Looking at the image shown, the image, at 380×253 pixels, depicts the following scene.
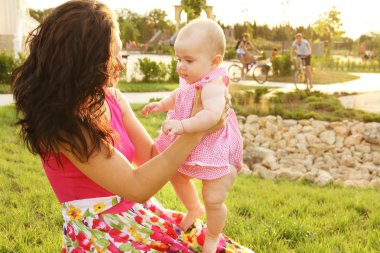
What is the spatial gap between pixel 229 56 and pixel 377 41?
10.9 metres

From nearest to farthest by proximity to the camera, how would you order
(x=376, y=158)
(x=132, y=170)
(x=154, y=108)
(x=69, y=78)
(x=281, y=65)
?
(x=69, y=78) → (x=132, y=170) → (x=154, y=108) → (x=376, y=158) → (x=281, y=65)

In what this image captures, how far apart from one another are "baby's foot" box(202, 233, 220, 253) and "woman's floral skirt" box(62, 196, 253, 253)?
4cm

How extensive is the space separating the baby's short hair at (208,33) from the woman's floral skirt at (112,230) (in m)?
0.64

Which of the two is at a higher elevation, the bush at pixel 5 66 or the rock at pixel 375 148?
the bush at pixel 5 66

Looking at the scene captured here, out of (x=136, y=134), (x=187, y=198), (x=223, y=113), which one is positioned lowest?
(x=187, y=198)

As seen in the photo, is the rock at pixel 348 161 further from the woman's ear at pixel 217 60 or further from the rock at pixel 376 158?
the woman's ear at pixel 217 60

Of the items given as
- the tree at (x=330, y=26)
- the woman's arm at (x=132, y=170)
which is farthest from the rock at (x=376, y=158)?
the tree at (x=330, y=26)

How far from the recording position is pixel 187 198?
2.02 m

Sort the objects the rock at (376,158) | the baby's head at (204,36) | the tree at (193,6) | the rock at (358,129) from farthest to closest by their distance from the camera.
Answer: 1. the tree at (193,6)
2. the rock at (358,129)
3. the rock at (376,158)
4. the baby's head at (204,36)

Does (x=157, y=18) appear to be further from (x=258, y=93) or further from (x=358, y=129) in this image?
(x=358, y=129)

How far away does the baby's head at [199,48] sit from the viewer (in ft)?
5.86

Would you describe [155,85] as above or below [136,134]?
below

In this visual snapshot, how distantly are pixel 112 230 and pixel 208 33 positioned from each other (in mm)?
767

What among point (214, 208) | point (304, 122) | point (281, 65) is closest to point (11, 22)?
point (281, 65)
